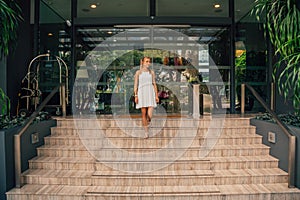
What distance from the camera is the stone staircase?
3.42m

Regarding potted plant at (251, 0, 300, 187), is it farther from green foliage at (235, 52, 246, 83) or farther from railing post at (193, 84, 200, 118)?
green foliage at (235, 52, 246, 83)

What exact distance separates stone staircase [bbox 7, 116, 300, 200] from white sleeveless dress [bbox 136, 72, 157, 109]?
→ 520 millimetres

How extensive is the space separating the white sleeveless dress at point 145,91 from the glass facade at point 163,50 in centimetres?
252

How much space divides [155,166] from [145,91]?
50.2 inches

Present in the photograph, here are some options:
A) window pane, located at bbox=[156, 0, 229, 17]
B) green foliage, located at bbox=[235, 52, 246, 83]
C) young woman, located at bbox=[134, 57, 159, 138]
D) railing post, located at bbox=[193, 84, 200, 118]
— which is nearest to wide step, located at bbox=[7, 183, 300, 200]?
young woman, located at bbox=[134, 57, 159, 138]

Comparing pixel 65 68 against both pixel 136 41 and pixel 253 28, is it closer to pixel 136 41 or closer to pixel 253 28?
pixel 136 41

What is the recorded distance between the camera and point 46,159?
4102mm

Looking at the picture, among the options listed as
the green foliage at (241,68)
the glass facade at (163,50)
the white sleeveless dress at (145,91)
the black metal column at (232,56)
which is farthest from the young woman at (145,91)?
the green foliage at (241,68)

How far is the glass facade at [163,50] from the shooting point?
706 centimetres

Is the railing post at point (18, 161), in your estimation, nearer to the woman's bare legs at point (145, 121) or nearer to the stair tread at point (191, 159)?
the stair tread at point (191, 159)

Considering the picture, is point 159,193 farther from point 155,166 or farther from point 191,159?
point 191,159

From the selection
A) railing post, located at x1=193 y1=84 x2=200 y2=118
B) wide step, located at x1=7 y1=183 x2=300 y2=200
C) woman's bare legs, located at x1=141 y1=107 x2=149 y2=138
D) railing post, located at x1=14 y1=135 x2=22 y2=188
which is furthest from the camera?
railing post, located at x1=193 y1=84 x2=200 y2=118

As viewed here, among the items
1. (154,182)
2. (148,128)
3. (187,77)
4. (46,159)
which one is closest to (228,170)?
(154,182)

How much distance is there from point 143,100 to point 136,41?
3355 millimetres
